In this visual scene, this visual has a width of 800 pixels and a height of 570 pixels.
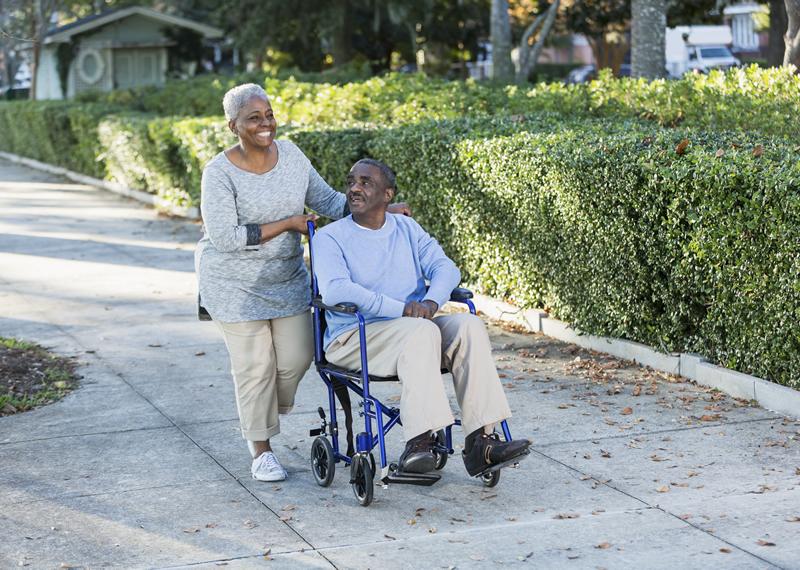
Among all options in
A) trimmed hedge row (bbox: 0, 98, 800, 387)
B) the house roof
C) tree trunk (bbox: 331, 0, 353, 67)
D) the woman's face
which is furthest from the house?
the woman's face

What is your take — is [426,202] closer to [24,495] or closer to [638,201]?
[638,201]

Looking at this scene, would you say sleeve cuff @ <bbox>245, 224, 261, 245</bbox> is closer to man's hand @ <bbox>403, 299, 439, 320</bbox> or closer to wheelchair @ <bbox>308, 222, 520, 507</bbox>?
wheelchair @ <bbox>308, 222, 520, 507</bbox>

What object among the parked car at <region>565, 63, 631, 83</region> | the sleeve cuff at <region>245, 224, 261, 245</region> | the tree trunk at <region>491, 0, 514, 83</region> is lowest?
the sleeve cuff at <region>245, 224, 261, 245</region>

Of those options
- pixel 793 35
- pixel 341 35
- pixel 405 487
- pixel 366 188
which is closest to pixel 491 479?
pixel 405 487

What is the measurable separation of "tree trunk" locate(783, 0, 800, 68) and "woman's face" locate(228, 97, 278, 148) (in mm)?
8835

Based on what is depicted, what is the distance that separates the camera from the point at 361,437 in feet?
18.8

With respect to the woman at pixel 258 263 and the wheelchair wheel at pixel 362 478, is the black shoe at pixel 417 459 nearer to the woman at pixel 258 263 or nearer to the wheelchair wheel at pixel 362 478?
the wheelchair wheel at pixel 362 478

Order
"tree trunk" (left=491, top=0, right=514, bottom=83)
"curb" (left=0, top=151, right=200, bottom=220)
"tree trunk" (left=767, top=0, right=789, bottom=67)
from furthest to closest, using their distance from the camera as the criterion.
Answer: "tree trunk" (left=767, top=0, right=789, bottom=67) < "tree trunk" (left=491, top=0, right=514, bottom=83) < "curb" (left=0, top=151, right=200, bottom=220)

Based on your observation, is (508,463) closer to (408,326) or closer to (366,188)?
(408,326)

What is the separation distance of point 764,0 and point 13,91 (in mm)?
36984

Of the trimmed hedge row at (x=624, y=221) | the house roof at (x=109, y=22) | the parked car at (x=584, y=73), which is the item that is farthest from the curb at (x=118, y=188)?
the parked car at (x=584, y=73)

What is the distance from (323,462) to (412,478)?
24.6 inches

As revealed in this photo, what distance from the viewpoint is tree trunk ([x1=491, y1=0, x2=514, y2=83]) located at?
25.3m

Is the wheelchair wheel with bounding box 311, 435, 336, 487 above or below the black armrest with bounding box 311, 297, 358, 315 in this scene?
below
